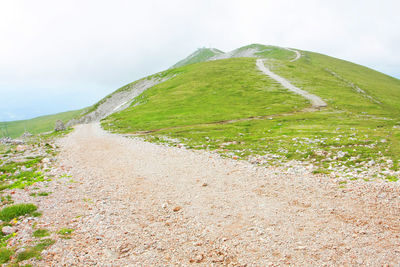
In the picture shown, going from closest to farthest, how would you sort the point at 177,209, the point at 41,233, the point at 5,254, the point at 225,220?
the point at 5,254 → the point at 41,233 → the point at 225,220 → the point at 177,209

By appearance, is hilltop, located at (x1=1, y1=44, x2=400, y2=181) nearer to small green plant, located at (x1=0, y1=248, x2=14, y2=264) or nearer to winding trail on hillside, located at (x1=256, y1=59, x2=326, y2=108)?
winding trail on hillside, located at (x1=256, y1=59, x2=326, y2=108)

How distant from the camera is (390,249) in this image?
8.27 metres

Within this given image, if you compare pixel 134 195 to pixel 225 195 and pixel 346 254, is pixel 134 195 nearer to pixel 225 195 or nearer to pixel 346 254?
pixel 225 195

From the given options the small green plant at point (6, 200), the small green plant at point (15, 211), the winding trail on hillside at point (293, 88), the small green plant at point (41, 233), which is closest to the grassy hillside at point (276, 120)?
the winding trail on hillside at point (293, 88)

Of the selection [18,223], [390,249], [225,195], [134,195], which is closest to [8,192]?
[18,223]

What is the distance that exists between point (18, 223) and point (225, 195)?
1109cm

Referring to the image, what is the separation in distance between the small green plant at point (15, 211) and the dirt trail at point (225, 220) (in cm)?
96

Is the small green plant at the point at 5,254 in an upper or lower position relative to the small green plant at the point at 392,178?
upper

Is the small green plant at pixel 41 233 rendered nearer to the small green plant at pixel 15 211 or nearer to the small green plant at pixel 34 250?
the small green plant at pixel 34 250

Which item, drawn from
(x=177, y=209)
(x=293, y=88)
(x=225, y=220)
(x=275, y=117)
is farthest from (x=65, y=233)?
(x=293, y=88)

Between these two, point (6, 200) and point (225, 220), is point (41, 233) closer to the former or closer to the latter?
point (6, 200)

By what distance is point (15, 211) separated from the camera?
12125 mm

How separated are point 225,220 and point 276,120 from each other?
35.9 metres

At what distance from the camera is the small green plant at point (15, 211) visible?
11.8 metres
